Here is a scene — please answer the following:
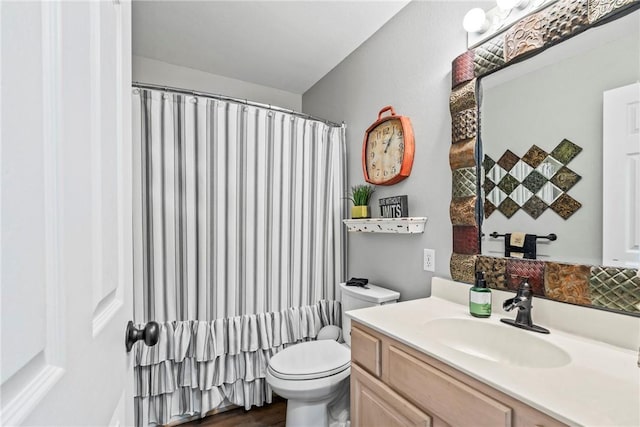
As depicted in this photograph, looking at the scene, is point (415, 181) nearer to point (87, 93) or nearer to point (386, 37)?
point (386, 37)

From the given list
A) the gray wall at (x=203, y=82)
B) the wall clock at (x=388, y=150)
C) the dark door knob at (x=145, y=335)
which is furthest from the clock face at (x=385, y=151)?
the dark door knob at (x=145, y=335)

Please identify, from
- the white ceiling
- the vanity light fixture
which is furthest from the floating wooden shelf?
the white ceiling

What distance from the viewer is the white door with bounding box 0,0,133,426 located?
273 millimetres

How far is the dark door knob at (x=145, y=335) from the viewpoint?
708 millimetres

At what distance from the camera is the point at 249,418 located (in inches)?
77.4

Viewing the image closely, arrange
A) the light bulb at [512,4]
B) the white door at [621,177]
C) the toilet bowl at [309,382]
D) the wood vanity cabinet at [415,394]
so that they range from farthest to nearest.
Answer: the toilet bowl at [309,382], the light bulb at [512,4], the white door at [621,177], the wood vanity cabinet at [415,394]

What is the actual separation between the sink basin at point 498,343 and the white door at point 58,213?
97 centimetres

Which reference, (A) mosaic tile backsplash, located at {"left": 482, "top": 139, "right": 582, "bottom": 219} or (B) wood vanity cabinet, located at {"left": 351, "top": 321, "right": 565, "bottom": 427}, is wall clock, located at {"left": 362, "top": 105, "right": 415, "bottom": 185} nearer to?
(A) mosaic tile backsplash, located at {"left": 482, "top": 139, "right": 582, "bottom": 219}

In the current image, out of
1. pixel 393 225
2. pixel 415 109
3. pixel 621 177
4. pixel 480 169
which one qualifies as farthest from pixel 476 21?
pixel 393 225

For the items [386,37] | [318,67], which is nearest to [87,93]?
[386,37]

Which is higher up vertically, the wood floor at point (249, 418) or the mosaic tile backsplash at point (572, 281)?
the mosaic tile backsplash at point (572, 281)

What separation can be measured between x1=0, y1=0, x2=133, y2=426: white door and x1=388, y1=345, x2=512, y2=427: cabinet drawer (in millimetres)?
826

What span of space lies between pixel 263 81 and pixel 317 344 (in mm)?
2211

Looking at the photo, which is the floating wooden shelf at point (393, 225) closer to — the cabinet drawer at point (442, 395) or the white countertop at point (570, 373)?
the white countertop at point (570, 373)
